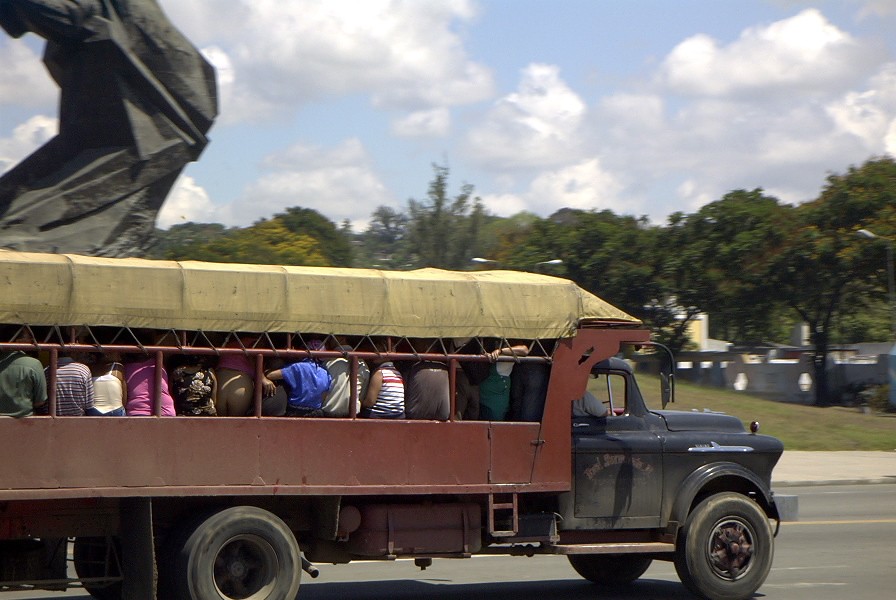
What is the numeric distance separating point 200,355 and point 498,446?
236 cm

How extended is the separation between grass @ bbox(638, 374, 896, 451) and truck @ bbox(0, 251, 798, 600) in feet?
65.9

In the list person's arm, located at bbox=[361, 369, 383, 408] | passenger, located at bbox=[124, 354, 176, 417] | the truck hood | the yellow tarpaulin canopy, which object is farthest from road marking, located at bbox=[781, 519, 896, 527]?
passenger, located at bbox=[124, 354, 176, 417]

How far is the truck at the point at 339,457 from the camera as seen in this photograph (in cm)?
753

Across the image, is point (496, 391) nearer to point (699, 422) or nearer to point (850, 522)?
point (699, 422)

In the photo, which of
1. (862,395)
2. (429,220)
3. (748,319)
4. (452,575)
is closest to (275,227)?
(429,220)

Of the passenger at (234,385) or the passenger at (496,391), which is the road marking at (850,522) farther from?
the passenger at (234,385)

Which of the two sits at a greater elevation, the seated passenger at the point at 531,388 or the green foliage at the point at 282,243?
the green foliage at the point at 282,243

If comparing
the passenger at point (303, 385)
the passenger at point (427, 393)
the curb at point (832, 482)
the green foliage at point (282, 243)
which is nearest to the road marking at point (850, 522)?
the curb at point (832, 482)

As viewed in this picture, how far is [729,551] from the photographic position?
9453mm

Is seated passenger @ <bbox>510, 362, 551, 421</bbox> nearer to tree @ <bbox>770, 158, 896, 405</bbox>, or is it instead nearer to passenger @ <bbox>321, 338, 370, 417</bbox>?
passenger @ <bbox>321, 338, 370, 417</bbox>

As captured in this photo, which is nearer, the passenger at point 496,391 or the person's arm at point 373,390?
the person's arm at point 373,390

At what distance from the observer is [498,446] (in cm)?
866

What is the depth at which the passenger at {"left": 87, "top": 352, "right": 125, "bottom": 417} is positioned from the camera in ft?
24.8

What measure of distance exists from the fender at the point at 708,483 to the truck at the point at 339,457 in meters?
0.01
